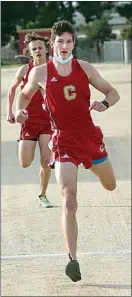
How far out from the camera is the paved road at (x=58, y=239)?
6039 mm

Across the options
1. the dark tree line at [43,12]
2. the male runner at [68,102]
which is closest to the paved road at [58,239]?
the male runner at [68,102]

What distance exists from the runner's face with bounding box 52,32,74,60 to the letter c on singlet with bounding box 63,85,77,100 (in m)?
0.26

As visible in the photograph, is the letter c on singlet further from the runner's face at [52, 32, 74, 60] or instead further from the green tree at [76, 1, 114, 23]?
the green tree at [76, 1, 114, 23]

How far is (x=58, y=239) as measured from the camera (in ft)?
24.7

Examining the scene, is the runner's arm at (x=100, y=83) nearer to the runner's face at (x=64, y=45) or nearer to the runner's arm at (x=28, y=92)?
the runner's face at (x=64, y=45)

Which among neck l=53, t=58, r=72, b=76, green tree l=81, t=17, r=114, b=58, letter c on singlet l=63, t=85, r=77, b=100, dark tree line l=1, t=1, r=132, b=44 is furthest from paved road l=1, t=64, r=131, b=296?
green tree l=81, t=17, r=114, b=58

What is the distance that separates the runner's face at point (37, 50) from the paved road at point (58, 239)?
5.89 ft

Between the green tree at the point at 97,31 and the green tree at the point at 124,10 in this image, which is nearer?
the green tree at the point at 97,31

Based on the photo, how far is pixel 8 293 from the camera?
5867 mm

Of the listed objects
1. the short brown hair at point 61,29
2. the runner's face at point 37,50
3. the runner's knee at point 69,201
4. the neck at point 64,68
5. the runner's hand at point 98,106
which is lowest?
the runner's knee at point 69,201

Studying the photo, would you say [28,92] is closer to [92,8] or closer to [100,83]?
[100,83]

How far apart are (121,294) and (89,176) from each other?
5.83 metres

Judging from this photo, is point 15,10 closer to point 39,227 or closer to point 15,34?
point 15,34

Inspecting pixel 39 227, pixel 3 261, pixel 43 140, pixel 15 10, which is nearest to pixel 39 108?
pixel 43 140
